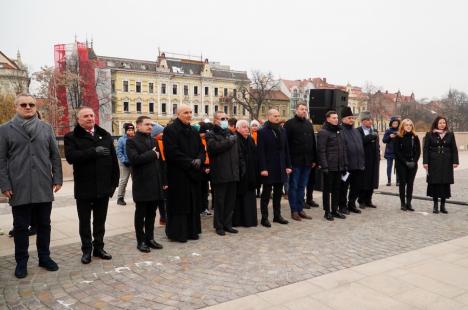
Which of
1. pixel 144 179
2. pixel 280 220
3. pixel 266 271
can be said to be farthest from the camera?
pixel 280 220

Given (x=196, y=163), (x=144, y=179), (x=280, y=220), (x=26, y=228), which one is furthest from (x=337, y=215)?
(x=26, y=228)

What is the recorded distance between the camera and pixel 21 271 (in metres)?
4.68

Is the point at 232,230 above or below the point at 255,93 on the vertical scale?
below

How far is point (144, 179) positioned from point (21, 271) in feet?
6.04

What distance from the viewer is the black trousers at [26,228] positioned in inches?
185

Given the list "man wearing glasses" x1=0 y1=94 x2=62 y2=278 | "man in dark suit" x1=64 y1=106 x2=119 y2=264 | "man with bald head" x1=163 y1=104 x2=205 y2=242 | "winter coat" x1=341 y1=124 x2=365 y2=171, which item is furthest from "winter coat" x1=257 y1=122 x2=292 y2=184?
"man wearing glasses" x1=0 y1=94 x2=62 y2=278

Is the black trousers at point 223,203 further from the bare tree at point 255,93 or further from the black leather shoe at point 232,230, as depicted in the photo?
the bare tree at point 255,93

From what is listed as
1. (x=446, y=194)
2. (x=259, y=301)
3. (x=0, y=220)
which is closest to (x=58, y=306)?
(x=259, y=301)

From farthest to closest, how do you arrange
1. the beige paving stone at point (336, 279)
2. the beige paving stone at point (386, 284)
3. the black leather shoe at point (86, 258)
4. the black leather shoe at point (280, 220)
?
the black leather shoe at point (280, 220) → the black leather shoe at point (86, 258) → the beige paving stone at point (336, 279) → the beige paving stone at point (386, 284)

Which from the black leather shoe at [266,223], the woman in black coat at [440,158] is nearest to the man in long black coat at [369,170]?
the woman in black coat at [440,158]

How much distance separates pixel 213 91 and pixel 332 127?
65408 mm

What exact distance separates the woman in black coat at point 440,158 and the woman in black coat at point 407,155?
27 centimetres

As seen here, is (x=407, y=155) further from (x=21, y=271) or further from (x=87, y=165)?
(x=21, y=271)

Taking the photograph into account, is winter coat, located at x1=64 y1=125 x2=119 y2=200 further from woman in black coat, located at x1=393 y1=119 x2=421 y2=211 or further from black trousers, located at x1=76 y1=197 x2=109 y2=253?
woman in black coat, located at x1=393 y1=119 x2=421 y2=211
